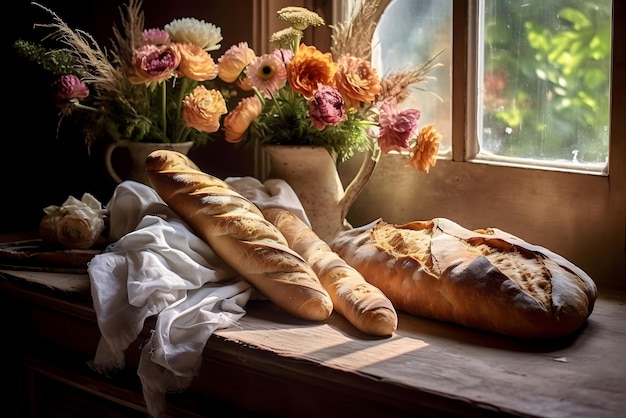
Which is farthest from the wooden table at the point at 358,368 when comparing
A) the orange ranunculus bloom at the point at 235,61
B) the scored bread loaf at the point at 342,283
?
the orange ranunculus bloom at the point at 235,61

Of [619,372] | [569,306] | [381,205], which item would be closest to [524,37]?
[381,205]

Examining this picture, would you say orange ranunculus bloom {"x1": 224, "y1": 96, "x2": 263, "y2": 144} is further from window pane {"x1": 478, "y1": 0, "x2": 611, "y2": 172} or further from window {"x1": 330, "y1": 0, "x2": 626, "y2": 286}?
window pane {"x1": 478, "y1": 0, "x2": 611, "y2": 172}

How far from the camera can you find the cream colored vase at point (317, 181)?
1.76m

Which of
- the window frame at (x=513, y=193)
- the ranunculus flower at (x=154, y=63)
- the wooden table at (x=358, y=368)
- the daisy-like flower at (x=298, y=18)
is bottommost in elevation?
the wooden table at (x=358, y=368)

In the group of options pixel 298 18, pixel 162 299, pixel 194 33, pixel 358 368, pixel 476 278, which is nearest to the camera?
pixel 358 368

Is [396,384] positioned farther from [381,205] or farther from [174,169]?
[381,205]

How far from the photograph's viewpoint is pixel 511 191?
169 centimetres

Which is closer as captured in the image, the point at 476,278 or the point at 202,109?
the point at 476,278

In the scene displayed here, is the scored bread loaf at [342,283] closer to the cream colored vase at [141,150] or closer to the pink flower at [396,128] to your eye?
the pink flower at [396,128]

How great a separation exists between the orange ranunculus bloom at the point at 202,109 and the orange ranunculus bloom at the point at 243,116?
0.03 metres

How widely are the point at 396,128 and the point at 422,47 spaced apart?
27 cm

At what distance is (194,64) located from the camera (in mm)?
1798

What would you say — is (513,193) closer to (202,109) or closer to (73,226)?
(202,109)

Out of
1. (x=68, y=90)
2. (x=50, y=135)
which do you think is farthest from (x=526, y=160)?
(x=50, y=135)
